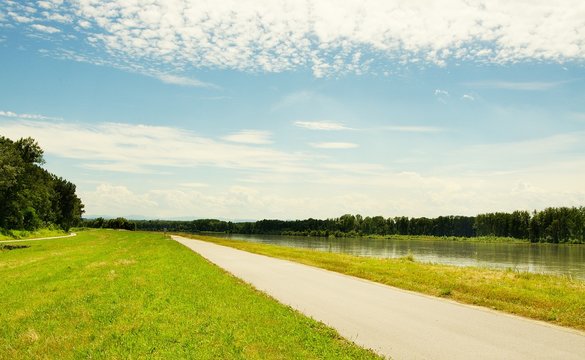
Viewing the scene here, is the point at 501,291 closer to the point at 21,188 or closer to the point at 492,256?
the point at 492,256

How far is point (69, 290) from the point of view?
57.0 feet

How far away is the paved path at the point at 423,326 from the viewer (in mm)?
9219

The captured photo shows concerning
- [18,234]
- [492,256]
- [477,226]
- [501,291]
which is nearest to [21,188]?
[18,234]

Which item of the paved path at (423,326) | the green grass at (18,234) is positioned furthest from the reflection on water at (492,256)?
the green grass at (18,234)

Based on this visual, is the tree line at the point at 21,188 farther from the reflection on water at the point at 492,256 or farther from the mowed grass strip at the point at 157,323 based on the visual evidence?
the mowed grass strip at the point at 157,323

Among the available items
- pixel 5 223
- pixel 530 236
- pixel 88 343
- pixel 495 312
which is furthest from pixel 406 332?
pixel 530 236

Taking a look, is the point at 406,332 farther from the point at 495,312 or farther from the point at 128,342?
the point at 128,342

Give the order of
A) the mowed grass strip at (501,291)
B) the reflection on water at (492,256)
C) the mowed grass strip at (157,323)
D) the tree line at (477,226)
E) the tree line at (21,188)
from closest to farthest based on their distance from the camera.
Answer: the mowed grass strip at (157,323) → the mowed grass strip at (501,291) → the reflection on water at (492,256) → the tree line at (21,188) → the tree line at (477,226)

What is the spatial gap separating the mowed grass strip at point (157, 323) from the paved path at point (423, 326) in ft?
2.77

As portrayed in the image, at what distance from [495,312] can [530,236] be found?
458 feet

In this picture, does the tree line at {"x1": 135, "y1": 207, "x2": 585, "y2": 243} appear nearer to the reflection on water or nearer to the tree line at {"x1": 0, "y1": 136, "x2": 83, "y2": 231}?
the tree line at {"x1": 0, "y1": 136, "x2": 83, "y2": 231}

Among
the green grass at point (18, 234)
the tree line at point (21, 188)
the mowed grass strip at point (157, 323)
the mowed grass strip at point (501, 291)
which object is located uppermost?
the tree line at point (21, 188)

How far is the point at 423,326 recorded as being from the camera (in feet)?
37.0

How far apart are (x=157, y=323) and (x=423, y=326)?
6537 mm
